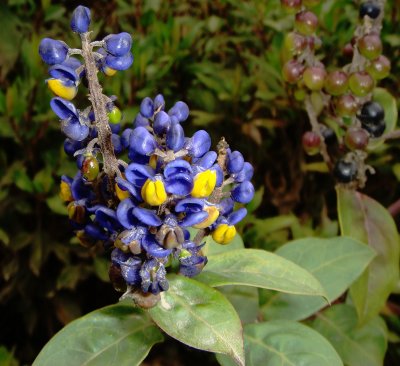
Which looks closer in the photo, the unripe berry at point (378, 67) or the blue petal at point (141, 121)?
the blue petal at point (141, 121)

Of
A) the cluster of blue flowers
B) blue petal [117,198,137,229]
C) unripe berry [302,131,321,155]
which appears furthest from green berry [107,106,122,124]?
unripe berry [302,131,321,155]

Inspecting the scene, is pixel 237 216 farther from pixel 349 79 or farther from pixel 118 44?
pixel 349 79

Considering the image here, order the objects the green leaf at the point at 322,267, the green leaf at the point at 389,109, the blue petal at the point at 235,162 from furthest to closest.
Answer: the green leaf at the point at 389,109 < the green leaf at the point at 322,267 < the blue petal at the point at 235,162

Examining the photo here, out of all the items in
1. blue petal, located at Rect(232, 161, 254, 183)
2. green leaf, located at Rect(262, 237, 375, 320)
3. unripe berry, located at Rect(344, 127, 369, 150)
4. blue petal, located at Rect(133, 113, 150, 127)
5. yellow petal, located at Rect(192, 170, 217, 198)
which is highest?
blue petal, located at Rect(133, 113, 150, 127)

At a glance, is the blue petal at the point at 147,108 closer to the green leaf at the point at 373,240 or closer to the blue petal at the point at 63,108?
the blue petal at the point at 63,108

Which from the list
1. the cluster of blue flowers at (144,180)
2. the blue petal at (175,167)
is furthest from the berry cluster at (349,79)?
the blue petal at (175,167)

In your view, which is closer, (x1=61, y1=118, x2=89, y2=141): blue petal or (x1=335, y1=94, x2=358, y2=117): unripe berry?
(x1=61, y1=118, x2=89, y2=141): blue petal

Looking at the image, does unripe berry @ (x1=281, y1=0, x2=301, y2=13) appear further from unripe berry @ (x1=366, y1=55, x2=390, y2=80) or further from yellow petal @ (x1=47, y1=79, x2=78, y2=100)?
yellow petal @ (x1=47, y1=79, x2=78, y2=100)

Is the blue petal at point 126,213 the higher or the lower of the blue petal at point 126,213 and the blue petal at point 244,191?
the higher
